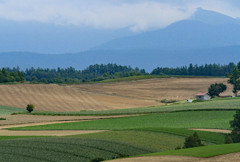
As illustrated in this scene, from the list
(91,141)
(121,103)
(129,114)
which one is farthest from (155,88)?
(91,141)

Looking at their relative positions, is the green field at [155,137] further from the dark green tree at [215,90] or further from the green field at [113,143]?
the dark green tree at [215,90]

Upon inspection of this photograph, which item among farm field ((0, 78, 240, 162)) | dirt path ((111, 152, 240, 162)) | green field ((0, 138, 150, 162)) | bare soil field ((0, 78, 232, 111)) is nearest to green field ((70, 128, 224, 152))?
farm field ((0, 78, 240, 162))

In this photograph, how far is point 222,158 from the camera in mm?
30844

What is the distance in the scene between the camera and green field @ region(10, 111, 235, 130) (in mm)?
60938

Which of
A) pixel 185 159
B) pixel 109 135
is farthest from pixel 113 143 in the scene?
pixel 185 159

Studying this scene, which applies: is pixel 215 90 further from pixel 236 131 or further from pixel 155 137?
pixel 155 137

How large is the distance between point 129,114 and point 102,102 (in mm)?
34009

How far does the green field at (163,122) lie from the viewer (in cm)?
6094

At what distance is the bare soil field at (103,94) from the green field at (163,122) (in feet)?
103

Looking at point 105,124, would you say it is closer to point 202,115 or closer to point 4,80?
point 202,115

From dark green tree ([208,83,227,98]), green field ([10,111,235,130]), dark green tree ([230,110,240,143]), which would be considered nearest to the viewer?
dark green tree ([230,110,240,143])

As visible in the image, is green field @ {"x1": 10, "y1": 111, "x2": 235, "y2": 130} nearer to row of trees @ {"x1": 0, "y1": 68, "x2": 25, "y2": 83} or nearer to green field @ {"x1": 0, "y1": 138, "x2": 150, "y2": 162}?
green field @ {"x1": 0, "y1": 138, "x2": 150, "y2": 162}

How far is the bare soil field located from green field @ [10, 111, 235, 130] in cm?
3153

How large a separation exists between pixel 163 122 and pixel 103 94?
217ft
